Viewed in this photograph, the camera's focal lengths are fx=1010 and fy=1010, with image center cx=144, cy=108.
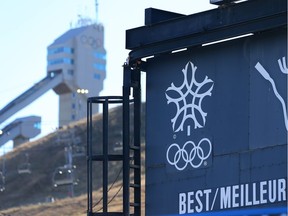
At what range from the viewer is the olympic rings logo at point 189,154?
1764 cm

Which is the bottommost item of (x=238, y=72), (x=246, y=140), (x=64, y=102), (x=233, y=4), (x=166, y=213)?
(x=166, y=213)

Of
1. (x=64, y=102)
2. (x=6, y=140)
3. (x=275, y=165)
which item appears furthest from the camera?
(x=64, y=102)

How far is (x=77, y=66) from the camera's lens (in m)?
142

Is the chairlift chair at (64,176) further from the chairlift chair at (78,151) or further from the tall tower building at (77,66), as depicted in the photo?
the tall tower building at (77,66)

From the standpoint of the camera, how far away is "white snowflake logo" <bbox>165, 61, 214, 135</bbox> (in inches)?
701

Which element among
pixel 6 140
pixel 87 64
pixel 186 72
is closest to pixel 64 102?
→ pixel 87 64

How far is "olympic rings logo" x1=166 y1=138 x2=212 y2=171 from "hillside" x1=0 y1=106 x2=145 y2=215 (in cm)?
6906

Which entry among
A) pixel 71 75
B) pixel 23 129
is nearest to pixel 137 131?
pixel 23 129

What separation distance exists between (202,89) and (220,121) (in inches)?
29.5

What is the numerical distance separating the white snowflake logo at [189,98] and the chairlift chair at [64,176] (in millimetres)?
67128

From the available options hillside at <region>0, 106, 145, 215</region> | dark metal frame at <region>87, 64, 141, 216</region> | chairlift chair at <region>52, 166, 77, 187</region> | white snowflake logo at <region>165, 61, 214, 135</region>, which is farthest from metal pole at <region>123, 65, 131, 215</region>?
hillside at <region>0, 106, 145, 215</region>

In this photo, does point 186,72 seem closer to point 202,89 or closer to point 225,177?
point 202,89

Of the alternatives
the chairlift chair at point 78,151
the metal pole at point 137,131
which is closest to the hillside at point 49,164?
the chairlift chair at point 78,151

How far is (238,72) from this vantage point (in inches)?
682
